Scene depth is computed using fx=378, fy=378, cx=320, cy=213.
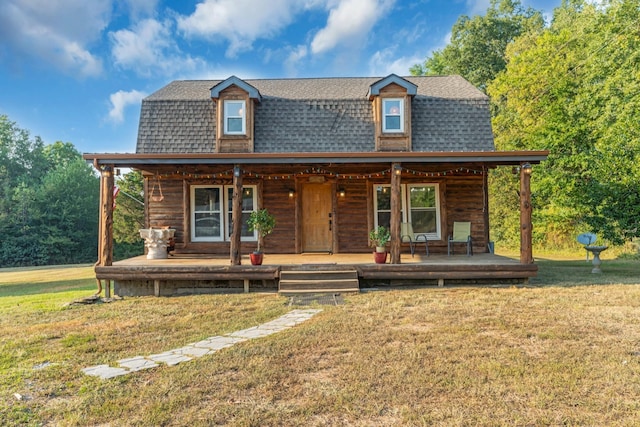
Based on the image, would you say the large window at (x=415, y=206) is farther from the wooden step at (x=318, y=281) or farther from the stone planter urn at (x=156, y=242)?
the stone planter urn at (x=156, y=242)

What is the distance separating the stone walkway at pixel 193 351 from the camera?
382 cm

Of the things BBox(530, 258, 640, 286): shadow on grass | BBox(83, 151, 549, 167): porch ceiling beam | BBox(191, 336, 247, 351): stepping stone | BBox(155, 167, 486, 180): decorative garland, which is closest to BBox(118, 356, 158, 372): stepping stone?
BBox(191, 336, 247, 351): stepping stone

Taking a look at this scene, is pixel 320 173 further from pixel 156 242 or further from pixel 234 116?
pixel 156 242

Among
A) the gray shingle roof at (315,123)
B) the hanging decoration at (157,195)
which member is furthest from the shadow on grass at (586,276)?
the hanging decoration at (157,195)

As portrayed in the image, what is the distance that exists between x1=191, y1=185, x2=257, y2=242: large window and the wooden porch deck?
2267 millimetres

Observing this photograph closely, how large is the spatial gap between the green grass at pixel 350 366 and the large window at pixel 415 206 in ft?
13.3

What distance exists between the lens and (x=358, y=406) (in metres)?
2.97

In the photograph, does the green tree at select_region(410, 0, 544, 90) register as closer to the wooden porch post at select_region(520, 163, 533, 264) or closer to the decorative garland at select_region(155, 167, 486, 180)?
the decorative garland at select_region(155, 167, 486, 180)

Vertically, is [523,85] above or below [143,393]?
above

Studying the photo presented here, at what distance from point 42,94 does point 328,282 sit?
4353 cm

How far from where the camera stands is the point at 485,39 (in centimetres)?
2589

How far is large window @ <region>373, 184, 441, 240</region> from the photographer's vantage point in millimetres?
10477

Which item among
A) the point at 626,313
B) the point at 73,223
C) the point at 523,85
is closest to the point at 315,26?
the point at 523,85

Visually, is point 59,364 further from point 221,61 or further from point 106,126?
point 106,126
